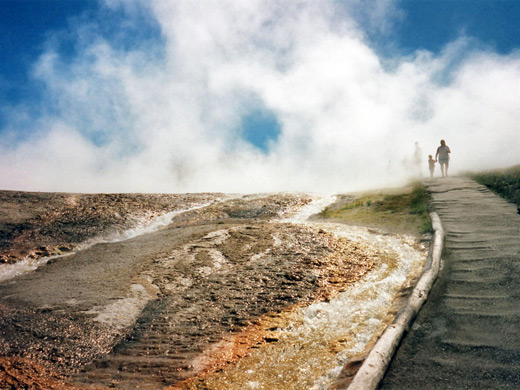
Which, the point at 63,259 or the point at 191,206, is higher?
the point at 191,206

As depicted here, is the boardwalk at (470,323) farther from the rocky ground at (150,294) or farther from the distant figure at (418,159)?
the distant figure at (418,159)

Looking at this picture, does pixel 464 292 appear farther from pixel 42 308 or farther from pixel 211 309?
pixel 42 308

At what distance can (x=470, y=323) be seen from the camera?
14.5 ft

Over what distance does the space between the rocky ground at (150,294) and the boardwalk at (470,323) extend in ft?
5.85

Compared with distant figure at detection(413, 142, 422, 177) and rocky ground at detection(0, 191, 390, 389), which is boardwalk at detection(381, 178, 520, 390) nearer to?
rocky ground at detection(0, 191, 390, 389)

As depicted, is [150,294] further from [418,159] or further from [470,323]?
[418,159]

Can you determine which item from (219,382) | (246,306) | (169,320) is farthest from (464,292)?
(169,320)

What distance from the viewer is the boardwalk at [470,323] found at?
11.3 ft

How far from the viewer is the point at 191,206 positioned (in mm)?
16000

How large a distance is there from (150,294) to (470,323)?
5.16 meters

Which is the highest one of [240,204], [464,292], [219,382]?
[240,204]

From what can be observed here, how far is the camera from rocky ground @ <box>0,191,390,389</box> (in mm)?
4320

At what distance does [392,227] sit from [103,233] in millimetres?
9586

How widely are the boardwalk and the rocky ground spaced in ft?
5.85
